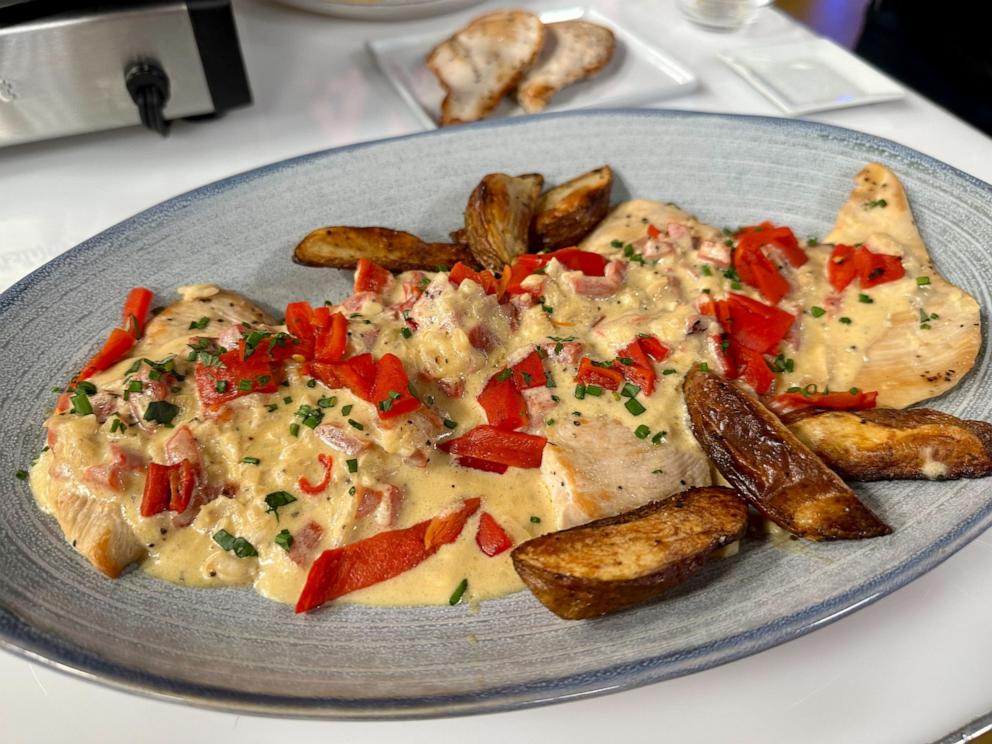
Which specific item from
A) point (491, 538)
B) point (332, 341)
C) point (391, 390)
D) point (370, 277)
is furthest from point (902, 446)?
point (370, 277)

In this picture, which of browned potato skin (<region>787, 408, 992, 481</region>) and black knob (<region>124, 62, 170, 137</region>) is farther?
black knob (<region>124, 62, 170, 137</region>)

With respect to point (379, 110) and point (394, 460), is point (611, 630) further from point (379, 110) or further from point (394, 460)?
point (379, 110)

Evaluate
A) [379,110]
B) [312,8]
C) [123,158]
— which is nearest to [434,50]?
[379,110]

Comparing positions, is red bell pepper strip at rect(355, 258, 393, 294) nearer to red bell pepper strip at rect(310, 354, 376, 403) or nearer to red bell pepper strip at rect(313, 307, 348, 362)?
red bell pepper strip at rect(313, 307, 348, 362)

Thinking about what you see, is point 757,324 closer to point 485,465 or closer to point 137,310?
point 485,465

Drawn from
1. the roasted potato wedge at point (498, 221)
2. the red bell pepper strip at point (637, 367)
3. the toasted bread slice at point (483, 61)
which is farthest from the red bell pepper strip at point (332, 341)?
the toasted bread slice at point (483, 61)

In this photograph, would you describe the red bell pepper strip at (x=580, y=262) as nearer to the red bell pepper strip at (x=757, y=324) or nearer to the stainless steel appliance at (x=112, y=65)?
the red bell pepper strip at (x=757, y=324)

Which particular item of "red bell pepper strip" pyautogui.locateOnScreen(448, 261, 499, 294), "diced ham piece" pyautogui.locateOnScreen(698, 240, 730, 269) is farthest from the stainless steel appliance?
"diced ham piece" pyautogui.locateOnScreen(698, 240, 730, 269)
